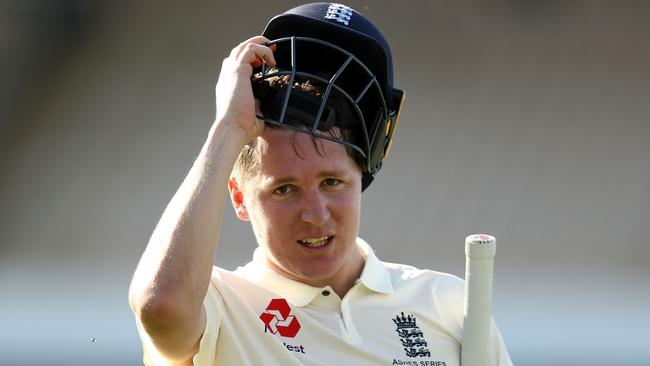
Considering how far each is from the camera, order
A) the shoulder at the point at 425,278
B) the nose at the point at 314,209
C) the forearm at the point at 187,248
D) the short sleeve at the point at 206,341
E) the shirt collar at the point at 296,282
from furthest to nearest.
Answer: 1. the shoulder at the point at 425,278
2. the shirt collar at the point at 296,282
3. the nose at the point at 314,209
4. the short sleeve at the point at 206,341
5. the forearm at the point at 187,248

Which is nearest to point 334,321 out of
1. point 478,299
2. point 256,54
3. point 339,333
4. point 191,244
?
point 339,333

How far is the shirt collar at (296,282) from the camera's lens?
1902 millimetres

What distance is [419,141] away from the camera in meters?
4.53

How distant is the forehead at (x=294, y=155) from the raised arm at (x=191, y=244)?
45mm

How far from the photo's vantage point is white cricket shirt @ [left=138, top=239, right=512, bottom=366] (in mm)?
1794

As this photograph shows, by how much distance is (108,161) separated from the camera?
449 cm

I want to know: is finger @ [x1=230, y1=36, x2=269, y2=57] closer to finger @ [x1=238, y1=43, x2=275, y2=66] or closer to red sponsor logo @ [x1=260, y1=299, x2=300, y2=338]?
finger @ [x1=238, y1=43, x2=275, y2=66]

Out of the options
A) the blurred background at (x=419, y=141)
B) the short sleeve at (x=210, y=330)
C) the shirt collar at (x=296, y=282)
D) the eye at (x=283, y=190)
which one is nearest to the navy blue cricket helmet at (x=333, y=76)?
the eye at (x=283, y=190)

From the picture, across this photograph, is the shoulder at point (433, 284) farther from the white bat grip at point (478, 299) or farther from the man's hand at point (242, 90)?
the man's hand at point (242, 90)

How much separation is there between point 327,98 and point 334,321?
16.5 inches

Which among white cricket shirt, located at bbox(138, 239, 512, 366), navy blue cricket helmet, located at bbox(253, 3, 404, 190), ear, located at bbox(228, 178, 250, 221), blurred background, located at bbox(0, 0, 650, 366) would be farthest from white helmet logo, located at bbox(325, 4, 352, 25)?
blurred background, located at bbox(0, 0, 650, 366)

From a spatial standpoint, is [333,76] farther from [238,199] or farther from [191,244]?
[191,244]

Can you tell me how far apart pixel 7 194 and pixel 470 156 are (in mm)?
2056

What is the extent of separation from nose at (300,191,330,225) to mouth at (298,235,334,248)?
0.04 metres
